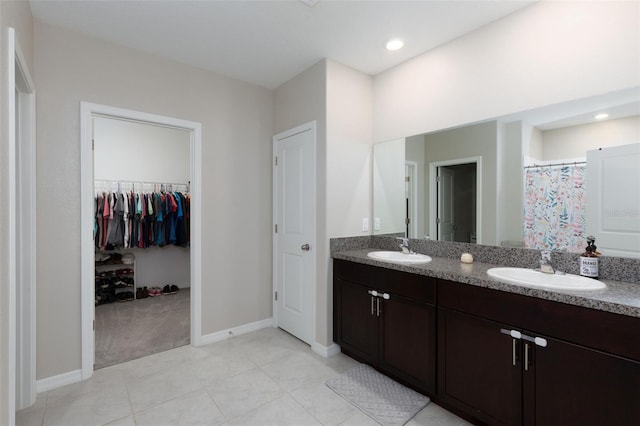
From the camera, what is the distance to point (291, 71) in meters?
2.95

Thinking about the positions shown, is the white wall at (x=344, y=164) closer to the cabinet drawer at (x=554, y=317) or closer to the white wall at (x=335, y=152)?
the white wall at (x=335, y=152)

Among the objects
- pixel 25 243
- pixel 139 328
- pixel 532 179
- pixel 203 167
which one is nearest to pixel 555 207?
pixel 532 179

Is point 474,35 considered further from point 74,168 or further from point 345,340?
point 74,168

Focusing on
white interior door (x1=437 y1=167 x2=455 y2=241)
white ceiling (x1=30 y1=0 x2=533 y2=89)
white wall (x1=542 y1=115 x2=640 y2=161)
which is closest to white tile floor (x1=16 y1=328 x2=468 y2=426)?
white interior door (x1=437 y1=167 x2=455 y2=241)

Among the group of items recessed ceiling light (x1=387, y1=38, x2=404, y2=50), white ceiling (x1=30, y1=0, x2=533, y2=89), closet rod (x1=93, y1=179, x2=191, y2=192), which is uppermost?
white ceiling (x1=30, y1=0, x2=533, y2=89)

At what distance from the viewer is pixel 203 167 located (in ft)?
9.55

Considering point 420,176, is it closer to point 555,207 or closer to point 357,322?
point 555,207

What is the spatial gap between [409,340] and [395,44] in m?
2.29

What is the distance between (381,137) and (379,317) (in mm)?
1673

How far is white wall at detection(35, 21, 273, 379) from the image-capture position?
86.9 inches

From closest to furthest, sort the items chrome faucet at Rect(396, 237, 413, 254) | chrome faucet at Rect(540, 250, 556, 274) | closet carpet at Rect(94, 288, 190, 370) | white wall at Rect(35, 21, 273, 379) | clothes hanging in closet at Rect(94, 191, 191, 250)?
1. chrome faucet at Rect(540, 250, 556, 274)
2. white wall at Rect(35, 21, 273, 379)
3. chrome faucet at Rect(396, 237, 413, 254)
4. closet carpet at Rect(94, 288, 190, 370)
5. clothes hanging in closet at Rect(94, 191, 191, 250)

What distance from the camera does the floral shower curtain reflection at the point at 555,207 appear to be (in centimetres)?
182

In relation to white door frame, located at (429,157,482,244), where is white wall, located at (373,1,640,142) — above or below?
above

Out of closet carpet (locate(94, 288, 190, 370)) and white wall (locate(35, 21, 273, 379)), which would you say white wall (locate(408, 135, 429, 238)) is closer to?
white wall (locate(35, 21, 273, 379))
